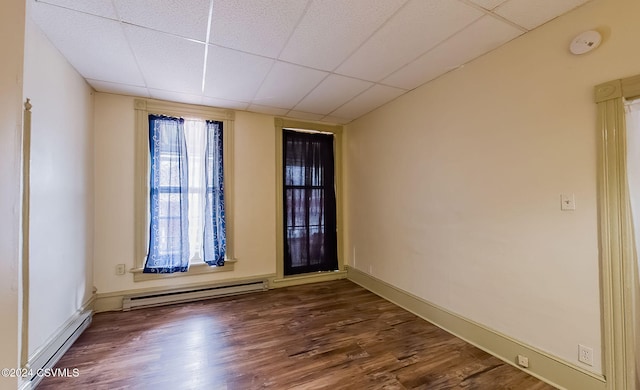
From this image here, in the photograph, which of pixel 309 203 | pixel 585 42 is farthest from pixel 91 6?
pixel 585 42

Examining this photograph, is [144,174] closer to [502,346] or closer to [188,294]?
[188,294]

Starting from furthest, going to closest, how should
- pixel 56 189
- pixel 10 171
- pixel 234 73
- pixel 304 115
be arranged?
pixel 304 115 < pixel 234 73 < pixel 56 189 < pixel 10 171

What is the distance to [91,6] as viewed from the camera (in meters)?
1.74

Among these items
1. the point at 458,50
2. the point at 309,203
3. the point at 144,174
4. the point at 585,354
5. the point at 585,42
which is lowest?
the point at 585,354

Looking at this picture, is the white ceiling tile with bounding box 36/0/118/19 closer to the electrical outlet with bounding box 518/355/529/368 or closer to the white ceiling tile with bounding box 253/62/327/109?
the white ceiling tile with bounding box 253/62/327/109

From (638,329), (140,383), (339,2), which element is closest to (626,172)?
(638,329)

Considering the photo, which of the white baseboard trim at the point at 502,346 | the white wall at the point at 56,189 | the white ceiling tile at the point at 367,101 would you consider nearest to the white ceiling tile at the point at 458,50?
the white ceiling tile at the point at 367,101

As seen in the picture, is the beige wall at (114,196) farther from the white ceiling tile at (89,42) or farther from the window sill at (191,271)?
the white ceiling tile at (89,42)

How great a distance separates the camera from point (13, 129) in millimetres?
679

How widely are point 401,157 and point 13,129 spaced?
320cm

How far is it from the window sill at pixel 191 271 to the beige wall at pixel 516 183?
7.65 ft

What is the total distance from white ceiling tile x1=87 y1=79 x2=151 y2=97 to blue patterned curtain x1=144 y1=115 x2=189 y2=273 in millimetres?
306

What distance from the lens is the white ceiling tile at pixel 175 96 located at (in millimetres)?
3123

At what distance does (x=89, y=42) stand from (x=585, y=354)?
4.32 metres
